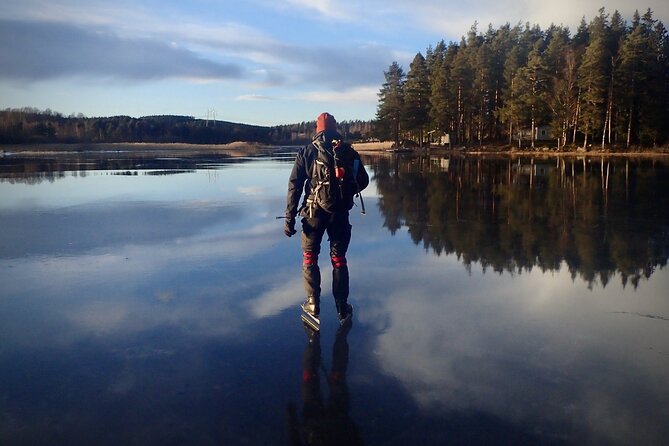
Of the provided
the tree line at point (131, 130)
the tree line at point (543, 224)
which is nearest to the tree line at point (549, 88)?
the tree line at point (543, 224)

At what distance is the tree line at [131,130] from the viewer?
12156 cm

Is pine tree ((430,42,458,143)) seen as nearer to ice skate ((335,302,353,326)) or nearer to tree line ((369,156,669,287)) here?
tree line ((369,156,669,287))

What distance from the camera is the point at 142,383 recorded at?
3.74 m

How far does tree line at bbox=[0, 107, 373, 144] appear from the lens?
122 meters

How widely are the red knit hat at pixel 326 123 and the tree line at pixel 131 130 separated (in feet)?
384

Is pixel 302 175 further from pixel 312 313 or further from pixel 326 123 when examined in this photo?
pixel 312 313

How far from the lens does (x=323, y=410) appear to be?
3.37 m

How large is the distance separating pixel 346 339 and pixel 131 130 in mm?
169223

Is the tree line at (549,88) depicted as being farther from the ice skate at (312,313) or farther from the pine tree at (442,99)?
the ice skate at (312,313)

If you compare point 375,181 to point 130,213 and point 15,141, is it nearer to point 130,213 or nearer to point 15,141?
point 130,213

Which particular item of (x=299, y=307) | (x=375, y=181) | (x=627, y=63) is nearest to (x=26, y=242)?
(x=299, y=307)

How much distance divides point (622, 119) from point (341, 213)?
53.3 meters

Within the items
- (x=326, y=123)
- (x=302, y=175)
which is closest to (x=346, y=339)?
(x=302, y=175)

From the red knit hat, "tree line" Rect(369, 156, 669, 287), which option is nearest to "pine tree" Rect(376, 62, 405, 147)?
"tree line" Rect(369, 156, 669, 287)
